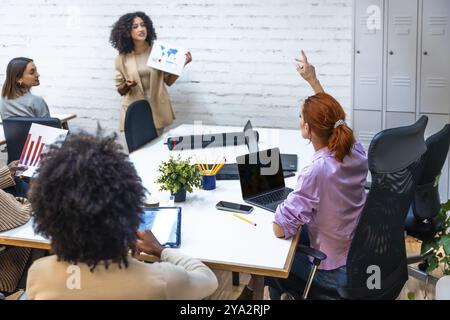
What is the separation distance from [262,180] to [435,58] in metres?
2.06

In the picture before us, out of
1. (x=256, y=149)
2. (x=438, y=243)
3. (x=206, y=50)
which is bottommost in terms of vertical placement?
(x=438, y=243)

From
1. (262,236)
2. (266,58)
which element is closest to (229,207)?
(262,236)

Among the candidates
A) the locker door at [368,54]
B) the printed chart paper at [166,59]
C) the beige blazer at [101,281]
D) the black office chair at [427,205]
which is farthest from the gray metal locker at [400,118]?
the beige blazer at [101,281]

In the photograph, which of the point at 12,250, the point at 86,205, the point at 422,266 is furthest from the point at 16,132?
the point at 422,266

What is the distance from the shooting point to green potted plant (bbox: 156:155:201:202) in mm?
2750

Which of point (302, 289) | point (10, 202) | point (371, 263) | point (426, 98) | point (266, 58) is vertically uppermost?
point (266, 58)

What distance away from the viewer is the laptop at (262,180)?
2758 millimetres

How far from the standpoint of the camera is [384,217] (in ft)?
7.53

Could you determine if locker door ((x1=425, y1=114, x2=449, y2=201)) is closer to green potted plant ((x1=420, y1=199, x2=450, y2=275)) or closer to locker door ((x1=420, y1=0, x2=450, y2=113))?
locker door ((x1=420, y1=0, x2=450, y2=113))

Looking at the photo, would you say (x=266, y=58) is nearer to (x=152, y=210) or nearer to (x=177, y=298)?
(x=152, y=210)

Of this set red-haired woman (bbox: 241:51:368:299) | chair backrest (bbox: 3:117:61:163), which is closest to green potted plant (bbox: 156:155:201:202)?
red-haired woman (bbox: 241:51:368:299)

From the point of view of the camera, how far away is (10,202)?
2.54 m

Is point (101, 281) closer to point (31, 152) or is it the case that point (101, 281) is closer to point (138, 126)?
point (31, 152)

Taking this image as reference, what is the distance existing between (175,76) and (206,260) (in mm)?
2782
